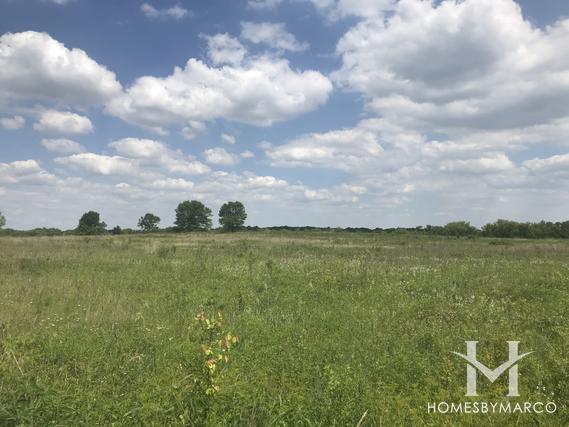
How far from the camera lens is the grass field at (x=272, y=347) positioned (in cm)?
525

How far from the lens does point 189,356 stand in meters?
7.08

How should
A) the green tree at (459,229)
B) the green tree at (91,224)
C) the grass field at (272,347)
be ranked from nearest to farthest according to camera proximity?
the grass field at (272,347), the green tree at (459,229), the green tree at (91,224)

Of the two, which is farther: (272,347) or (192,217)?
(192,217)

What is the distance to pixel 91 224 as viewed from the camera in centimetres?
10025

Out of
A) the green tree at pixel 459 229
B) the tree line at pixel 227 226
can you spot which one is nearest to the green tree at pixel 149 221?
the tree line at pixel 227 226

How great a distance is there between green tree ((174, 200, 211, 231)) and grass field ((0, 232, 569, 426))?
94.8m

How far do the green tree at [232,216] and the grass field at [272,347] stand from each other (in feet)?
299

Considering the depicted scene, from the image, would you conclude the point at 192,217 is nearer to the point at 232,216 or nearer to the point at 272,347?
the point at 232,216

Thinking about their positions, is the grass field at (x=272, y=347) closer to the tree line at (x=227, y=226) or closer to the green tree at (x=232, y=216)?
the tree line at (x=227, y=226)

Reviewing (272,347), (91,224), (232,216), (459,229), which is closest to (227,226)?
(232,216)

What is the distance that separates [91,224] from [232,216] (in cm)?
3601

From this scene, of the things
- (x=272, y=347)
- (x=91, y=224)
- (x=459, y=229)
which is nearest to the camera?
(x=272, y=347)

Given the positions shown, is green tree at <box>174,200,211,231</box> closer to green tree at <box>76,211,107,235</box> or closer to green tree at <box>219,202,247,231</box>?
green tree at <box>219,202,247,231</box>

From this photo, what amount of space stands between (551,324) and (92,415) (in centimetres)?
961
